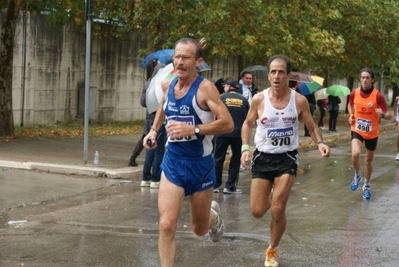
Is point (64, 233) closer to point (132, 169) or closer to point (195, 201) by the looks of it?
point (195, 201)

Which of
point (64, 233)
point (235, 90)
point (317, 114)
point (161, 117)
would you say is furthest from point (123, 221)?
point (317, 114)

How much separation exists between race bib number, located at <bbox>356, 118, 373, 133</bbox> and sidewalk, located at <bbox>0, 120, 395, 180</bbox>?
3.74 m

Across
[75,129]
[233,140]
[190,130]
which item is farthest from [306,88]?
A: [190,130]

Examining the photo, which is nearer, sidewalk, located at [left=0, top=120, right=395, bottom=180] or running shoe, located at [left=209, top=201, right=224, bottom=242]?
running shoe, located at [left=209, top=201, right=224, bottom=242]

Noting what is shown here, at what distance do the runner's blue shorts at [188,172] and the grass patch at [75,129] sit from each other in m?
12.0

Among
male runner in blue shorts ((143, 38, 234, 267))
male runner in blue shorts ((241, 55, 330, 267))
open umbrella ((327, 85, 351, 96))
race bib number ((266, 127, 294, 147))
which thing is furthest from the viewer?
open umbrella ((327, 85, 351, 96))

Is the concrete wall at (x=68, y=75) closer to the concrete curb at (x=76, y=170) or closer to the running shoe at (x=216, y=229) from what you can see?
the concrete curb at (x=76, y=170)

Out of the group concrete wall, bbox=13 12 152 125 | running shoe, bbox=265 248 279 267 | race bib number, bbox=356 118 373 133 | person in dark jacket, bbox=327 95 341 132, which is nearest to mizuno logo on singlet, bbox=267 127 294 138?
running shoe, bbox=265 248 279 267

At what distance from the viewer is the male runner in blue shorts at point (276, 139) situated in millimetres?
8102

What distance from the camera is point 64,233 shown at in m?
9.24

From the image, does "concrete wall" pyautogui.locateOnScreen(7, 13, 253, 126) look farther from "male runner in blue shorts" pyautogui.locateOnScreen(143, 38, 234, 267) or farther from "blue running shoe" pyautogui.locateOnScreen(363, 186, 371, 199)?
"male runner in blue shorts" pyautogui.locateOnScreen(143, 38, 234, 267)

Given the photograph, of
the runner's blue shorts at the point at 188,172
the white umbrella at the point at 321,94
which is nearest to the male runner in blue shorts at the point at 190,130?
the runner's blue shorts at the point at 188,172

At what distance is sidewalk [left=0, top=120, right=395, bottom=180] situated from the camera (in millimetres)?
14258

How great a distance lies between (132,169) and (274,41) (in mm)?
9049
